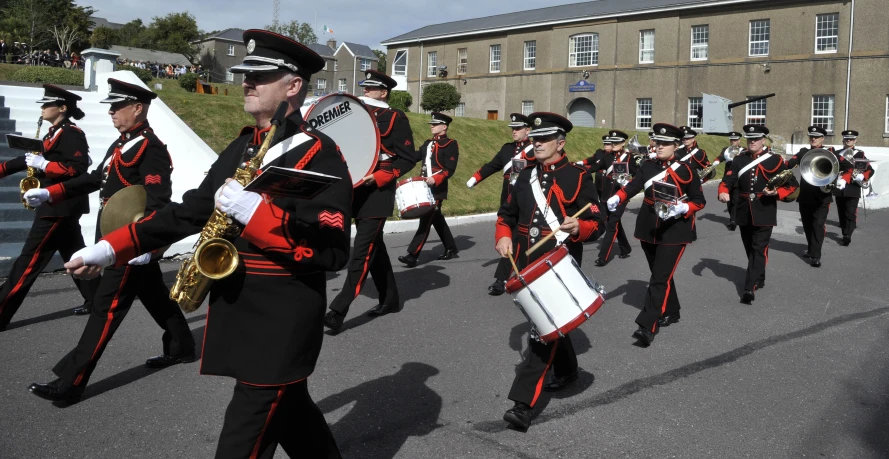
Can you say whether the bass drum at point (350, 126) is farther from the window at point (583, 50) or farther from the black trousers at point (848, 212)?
the window at point (583, 50)

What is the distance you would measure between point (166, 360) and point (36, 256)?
1820 mm

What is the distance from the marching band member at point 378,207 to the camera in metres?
7.01

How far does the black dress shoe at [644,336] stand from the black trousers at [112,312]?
12.9ft

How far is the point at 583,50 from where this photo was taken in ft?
160

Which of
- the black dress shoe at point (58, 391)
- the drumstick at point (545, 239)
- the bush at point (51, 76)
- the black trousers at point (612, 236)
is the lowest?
the black dress shoe at point (58, 391)

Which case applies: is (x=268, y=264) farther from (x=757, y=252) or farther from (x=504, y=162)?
(x=504, y=162)

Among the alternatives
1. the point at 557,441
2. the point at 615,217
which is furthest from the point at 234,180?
the point at 615,217

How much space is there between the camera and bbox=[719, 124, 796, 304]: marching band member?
9.12 metres

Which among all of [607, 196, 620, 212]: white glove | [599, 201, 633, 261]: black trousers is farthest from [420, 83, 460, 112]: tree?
[607, 196, 620, 212]: white glove

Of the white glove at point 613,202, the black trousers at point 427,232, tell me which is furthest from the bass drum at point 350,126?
the black trousers at point 427,232

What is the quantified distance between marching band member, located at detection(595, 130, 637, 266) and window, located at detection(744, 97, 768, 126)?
100ft

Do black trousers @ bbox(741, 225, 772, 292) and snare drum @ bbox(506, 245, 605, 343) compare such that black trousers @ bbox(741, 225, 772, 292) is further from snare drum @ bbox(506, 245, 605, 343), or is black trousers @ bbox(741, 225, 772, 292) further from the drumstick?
snare drum @ bbox(506, 245, 605, 343)

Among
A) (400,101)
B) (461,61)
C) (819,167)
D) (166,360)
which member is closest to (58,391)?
(166,360)

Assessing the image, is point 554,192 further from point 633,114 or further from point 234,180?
point 633,114
